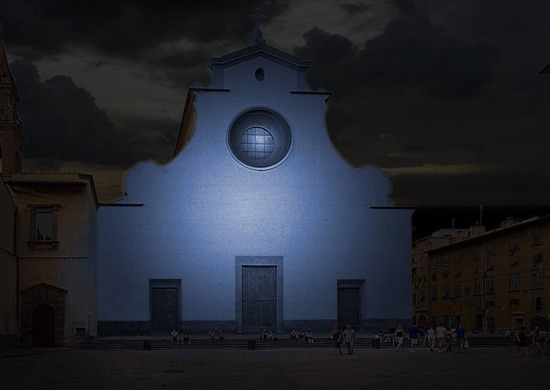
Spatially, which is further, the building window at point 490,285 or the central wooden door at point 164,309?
the building window at point 490,285

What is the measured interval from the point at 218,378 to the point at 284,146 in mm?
28409

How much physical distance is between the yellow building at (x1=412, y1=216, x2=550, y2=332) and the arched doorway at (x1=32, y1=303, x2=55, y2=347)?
2664 centimetres

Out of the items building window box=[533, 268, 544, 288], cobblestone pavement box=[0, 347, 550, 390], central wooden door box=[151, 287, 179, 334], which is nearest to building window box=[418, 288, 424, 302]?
building window box=[533, 268, 544, 288]

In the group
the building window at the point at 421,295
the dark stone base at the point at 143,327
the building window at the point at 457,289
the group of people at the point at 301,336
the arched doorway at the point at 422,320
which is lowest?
the arched doorway at the point at 422,320

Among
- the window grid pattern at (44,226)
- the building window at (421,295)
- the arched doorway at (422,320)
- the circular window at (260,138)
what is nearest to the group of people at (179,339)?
the window grid pattern at (44,226)

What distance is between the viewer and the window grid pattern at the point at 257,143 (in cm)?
5003

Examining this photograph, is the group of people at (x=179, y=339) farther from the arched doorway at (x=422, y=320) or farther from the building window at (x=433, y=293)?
the arched doorway at (x=422, y=320)

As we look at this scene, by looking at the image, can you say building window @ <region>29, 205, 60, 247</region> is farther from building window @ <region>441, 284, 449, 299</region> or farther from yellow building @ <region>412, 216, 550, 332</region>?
building window @ <region>441, 284, 449, 299</region>

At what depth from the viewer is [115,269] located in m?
47.9

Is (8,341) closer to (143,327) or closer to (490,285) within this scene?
(143,327)

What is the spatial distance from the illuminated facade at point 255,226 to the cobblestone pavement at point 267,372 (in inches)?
532

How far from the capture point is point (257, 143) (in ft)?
165

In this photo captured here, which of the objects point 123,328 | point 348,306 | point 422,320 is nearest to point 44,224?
point 123,328

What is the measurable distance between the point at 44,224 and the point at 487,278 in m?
34.0
